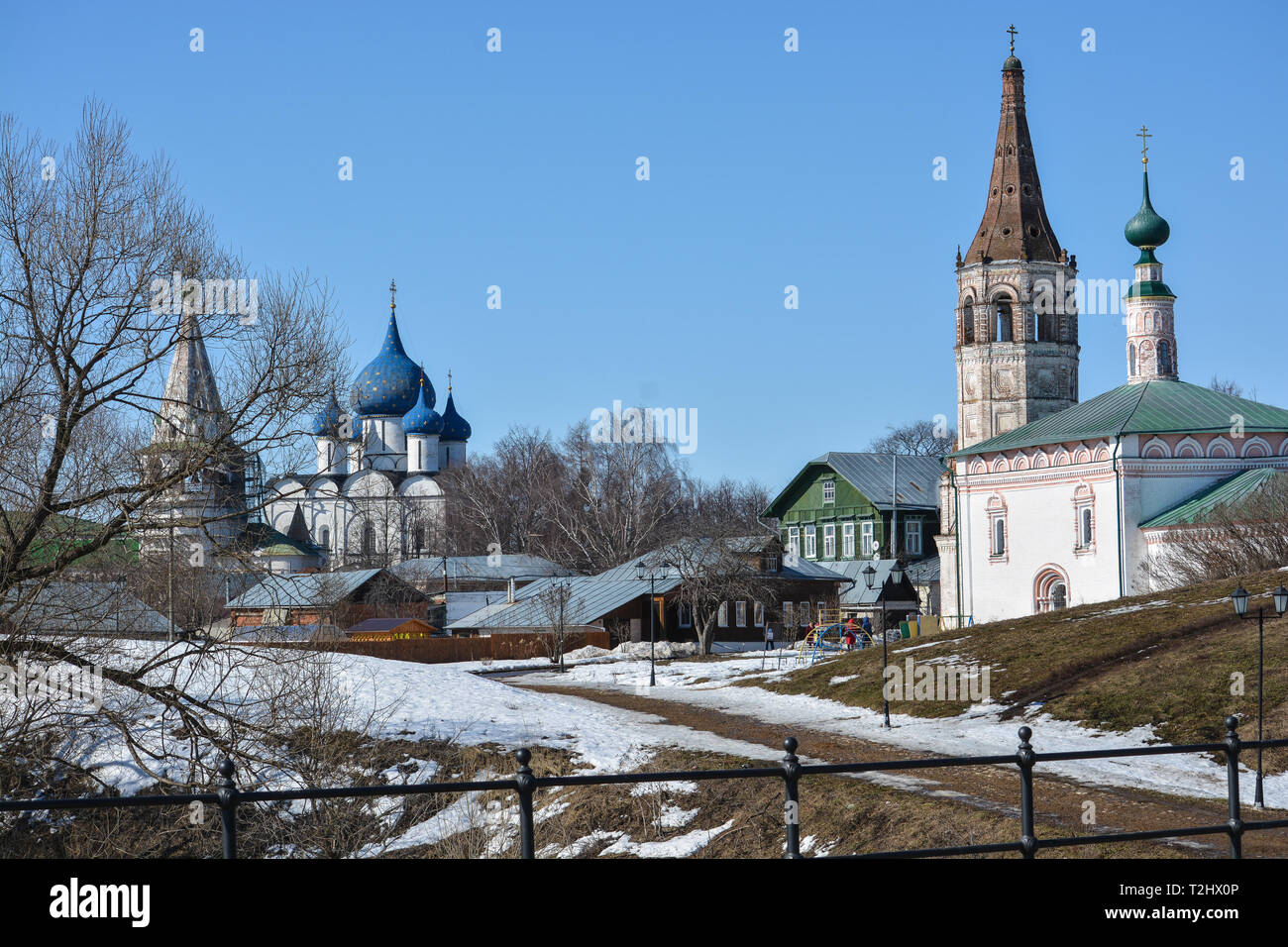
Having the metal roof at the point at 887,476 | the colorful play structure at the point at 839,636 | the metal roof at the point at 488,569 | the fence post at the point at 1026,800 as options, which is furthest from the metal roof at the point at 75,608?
the metal roof at the point at 887,476

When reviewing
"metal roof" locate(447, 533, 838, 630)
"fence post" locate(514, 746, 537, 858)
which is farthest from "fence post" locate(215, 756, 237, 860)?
"metal roof" locate(447, 533, 838, 630)

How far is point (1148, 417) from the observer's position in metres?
42.8

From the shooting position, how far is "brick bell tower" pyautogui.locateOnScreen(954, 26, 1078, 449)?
66.6 metres

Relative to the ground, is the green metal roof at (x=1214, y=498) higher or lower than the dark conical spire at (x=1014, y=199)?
lower

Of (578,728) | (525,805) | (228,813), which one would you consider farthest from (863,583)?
(228,813)

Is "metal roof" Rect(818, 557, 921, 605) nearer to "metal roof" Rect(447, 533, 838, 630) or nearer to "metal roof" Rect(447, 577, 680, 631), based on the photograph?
"metal roof" Rect(447, 533, 838, 630)

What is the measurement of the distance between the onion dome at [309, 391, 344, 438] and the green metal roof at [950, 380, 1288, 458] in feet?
93.0

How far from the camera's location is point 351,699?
2542cm

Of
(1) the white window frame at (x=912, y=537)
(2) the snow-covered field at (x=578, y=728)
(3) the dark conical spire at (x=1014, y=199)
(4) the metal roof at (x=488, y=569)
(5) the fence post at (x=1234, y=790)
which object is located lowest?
(2) the snow-covered field at (x=578, y=728)

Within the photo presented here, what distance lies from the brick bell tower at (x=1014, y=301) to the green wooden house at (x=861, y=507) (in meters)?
4.69

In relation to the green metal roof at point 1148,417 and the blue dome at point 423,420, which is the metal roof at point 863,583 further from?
the blue dome at point 423,420

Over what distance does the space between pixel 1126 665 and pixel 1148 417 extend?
20709 mm

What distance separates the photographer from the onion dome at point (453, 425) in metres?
105
